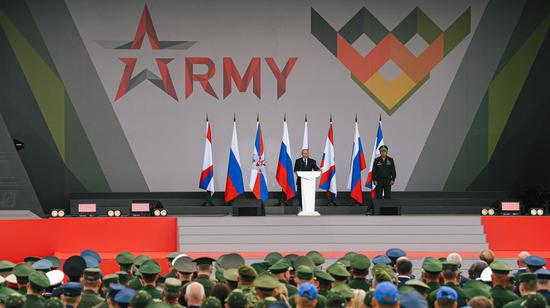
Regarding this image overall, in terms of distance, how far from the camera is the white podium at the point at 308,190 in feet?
67.0

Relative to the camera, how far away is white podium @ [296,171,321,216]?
67.0 ft

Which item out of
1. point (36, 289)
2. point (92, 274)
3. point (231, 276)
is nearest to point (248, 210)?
point (231, 276)

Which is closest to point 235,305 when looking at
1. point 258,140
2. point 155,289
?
point 155,289

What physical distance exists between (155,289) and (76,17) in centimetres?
1653

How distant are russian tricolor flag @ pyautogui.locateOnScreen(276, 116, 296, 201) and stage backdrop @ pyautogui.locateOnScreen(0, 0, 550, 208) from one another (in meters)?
1.92

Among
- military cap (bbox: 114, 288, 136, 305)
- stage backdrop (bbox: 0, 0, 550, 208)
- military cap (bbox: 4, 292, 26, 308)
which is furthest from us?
stage backdrop (bbox: 0, 0, 550, 208)

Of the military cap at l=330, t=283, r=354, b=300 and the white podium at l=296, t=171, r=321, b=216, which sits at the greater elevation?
the white podium at l=296, t=171, r=321, b=216

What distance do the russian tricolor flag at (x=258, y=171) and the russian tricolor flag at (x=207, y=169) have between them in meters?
1.08

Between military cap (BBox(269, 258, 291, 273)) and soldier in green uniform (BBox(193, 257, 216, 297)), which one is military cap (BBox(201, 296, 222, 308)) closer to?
soldier in green uniform (BBox(193, 257, 216, 297))

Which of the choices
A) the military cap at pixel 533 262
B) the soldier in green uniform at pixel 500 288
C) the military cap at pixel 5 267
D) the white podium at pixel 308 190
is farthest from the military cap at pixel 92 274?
the white podium at pixel 308 190

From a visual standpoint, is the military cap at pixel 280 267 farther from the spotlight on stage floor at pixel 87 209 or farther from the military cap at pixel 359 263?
the spotlight on stage floor at pixel 87 209


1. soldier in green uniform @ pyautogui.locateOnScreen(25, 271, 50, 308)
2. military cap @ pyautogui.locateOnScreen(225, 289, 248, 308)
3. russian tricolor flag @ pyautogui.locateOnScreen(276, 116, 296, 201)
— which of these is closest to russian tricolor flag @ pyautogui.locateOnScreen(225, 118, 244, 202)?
russian tricolor flag @ pyautogui.locateOnScreen(276, 116, 296, 201)

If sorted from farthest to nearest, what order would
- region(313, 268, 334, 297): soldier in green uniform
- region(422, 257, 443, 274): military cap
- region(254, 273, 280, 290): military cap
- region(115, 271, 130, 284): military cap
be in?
region(115, 271, 130, 284): military cap → region(422, 257, 443, 274): military cap → region(313, 268, 334, 297): soldier in green uniform → region(254, 273, 280, 290): military cap

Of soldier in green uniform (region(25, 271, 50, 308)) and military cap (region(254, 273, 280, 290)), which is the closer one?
military cap (region(254, 273, 280, 290))
